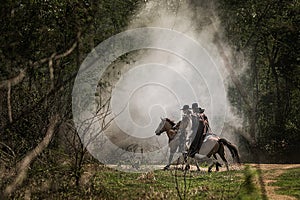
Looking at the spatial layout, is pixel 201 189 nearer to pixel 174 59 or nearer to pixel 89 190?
pixel 89 190

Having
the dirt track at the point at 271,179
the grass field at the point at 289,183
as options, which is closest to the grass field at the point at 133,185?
the grass field at the point at 289,183

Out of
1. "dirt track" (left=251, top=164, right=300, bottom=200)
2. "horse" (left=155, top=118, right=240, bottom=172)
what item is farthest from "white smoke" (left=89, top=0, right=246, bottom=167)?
"dirt track" (left=251, top=164, right=300, bottom=200)

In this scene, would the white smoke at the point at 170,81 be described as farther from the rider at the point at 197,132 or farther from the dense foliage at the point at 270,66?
the rider at the point at 197,132

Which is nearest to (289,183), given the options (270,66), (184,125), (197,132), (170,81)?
(197,132)

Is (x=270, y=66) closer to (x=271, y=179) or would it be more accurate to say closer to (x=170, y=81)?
(x=170, y=81)

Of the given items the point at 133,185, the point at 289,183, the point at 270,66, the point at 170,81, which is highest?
the point at 270,66

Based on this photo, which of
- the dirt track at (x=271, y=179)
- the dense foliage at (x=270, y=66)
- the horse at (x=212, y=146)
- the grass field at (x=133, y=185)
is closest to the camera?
the grass field at (x=133, y=185)

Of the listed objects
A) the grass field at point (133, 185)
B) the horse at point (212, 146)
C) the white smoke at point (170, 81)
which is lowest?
the grass field at point (133, 185)

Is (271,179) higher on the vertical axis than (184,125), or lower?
lower

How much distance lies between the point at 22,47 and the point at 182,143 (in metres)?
11.6

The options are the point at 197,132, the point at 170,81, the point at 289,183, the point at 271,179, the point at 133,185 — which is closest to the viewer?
the point at 133,185

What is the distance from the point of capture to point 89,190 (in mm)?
10977

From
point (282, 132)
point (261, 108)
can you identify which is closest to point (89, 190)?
point (282, 132)

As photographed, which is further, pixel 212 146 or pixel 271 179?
pixel 212 146
